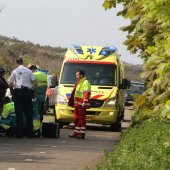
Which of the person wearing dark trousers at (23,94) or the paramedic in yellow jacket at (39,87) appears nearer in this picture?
the person wearing dark trousers at (23,94)

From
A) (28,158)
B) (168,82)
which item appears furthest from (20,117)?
(168,82)

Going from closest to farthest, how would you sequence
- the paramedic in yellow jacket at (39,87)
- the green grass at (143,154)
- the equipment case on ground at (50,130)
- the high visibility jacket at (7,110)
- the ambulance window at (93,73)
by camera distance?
the green grass at (143,154) < the high visibility jacket at (7,110) < the equipment case on ground at (50,130) < the paramedic in yellow jacket at (39,87) < the ambulance window at (93,73)

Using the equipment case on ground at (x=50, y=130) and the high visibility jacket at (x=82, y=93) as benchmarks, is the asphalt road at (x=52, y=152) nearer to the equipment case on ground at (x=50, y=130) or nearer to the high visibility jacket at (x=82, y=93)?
the equipment case on ground at (x=50, y=130)

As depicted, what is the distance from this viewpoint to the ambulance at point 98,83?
20.6m

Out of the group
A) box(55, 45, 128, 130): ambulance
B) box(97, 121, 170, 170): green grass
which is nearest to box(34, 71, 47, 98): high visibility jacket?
box(55, 45, 128, 130): ambulance

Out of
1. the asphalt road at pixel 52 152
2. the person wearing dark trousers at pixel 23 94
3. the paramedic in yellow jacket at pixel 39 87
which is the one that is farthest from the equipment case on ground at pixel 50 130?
the person wearing dark trousers at pixel 23 94

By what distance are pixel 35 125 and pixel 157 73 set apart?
1017 centimetres

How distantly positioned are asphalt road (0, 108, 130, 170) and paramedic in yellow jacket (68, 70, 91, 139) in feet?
0.91

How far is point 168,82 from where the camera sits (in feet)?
24.1

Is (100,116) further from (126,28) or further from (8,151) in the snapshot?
(8,151)

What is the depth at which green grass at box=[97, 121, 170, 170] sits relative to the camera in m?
8.97

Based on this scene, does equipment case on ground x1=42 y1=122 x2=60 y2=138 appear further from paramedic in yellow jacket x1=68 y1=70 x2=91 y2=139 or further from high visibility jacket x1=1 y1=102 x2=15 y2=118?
high visibility jacket x1=1 y1=102 x2=15 y2=118

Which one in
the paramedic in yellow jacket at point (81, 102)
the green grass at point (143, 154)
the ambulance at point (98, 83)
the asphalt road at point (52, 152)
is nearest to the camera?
the green grass at point (143, 154)

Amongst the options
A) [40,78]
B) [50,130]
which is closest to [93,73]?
[40,78]
